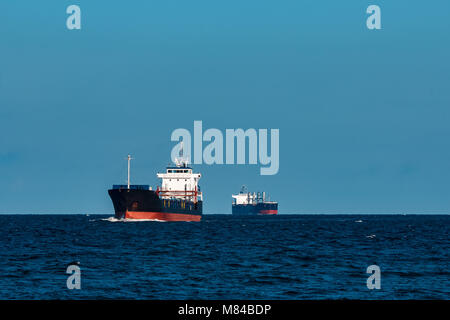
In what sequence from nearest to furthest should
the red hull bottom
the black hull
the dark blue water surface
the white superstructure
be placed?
1. the dark blue water surface
2. the black hull
3. the red hull bottom
4. the white superstructure

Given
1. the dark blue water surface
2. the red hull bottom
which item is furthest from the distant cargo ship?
the dark blue water surface

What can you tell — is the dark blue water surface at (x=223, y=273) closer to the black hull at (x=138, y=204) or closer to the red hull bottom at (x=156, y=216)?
the black hull at (x=138, y=204)

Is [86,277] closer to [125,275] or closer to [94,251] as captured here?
[125,275]

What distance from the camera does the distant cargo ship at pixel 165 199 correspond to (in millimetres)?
114562

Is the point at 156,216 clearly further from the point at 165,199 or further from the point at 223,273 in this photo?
the point at 223,273

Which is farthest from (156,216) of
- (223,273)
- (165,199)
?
(223,273)

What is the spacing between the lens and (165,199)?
4838 inches

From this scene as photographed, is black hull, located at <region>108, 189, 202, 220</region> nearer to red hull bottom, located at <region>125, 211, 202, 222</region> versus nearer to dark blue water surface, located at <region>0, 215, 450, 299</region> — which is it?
red hull bottom, located at <region>125, 211, 202, 222</region>

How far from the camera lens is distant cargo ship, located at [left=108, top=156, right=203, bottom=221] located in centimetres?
11456

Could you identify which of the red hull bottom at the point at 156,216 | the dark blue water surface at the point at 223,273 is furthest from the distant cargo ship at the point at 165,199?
the dark blue water surface at the point at 223,273

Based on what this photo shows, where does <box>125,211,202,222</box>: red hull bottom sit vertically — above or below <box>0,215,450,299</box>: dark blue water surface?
below

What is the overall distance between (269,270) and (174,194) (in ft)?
355

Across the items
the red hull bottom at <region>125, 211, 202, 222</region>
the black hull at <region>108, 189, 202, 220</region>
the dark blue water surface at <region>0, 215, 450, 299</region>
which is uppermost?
the black hull at <region>108, 189, 202, 220</region>
